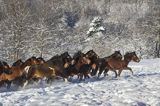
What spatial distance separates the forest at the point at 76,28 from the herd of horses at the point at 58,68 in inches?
799

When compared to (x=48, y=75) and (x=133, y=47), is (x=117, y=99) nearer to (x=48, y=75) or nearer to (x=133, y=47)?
(x=48, y=75)

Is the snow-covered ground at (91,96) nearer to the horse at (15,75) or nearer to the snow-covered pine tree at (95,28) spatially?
the horse at (15,75)

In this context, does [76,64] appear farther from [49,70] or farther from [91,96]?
[91,96]

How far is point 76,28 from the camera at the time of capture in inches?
2933

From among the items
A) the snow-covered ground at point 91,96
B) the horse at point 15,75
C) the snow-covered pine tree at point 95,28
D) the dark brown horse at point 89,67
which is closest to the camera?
the snow-covered ground at point 91,96

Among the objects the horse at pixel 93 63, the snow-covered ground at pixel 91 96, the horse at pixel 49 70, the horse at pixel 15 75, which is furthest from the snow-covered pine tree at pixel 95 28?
the snow-covered ground at pixel 91 96

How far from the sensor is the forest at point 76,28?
41906mm

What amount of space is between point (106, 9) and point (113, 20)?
17.9 ft

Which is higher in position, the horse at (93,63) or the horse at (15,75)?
the horse at (93,63)

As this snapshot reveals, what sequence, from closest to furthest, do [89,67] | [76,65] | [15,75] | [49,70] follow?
[15,75]
[49,70]
[76,65]
[89,67]

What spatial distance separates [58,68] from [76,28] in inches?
2276

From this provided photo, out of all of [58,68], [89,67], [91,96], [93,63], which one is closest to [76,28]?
[93,63]

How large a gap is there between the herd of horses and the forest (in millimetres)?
20306

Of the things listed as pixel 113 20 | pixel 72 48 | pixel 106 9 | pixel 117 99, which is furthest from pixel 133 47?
pixel 117 99
